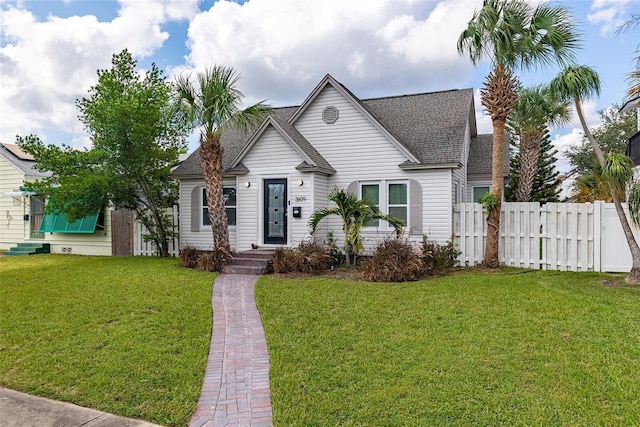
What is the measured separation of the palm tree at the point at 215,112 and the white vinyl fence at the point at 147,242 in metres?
3.33

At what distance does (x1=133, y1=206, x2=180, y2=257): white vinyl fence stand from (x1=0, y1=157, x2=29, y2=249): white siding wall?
719cm

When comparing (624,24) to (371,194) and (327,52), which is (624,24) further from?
(327,52)

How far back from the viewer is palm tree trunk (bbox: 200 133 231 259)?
12680 mm

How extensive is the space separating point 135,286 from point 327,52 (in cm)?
1139

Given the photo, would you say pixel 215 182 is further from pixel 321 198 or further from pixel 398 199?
pixel 398 199

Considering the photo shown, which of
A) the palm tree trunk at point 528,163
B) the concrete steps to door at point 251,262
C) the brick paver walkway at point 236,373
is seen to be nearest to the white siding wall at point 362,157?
the concrete steps to door at point 251,262

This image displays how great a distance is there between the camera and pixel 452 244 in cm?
1211

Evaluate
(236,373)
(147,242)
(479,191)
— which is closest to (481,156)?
(479,191)

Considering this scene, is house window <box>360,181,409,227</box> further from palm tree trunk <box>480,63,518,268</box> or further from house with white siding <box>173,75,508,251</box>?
palm tree trunk <box>480,63,518,268</box>

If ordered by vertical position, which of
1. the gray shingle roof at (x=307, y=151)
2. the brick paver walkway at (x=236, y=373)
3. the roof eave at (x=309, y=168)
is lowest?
the brick paver walkway at (x=236, y=373)

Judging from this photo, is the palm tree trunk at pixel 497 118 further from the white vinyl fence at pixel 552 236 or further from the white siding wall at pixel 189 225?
the white siding wall at pixel 189 225

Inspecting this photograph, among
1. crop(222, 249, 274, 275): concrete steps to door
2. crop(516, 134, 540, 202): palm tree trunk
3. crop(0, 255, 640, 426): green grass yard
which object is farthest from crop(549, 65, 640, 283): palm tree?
crop(516, 134, 540, 202): palm tree trunk

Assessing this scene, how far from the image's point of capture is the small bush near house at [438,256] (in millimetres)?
10992

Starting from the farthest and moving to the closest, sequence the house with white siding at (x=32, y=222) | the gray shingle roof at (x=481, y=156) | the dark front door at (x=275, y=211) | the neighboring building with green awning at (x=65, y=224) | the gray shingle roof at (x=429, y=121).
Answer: the house with white siding at (x=32, y=222)
the neighboring building with green awning at (x=65, y=224)
the gray shingle roof at (x=481, y=156)
the dark front door at (x=275, y=211)
the gray shingle roof at (x=429, y=121)
